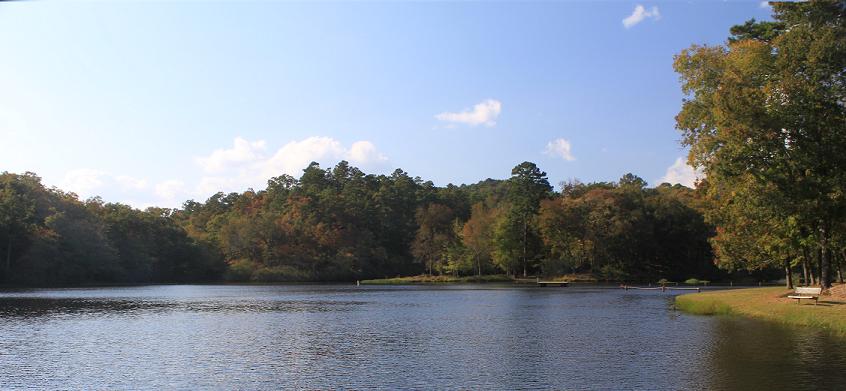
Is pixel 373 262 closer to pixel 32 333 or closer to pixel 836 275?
pixel 836 275

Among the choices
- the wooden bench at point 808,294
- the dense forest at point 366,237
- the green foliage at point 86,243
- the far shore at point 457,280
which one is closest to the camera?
the wooden bench at point 808,294

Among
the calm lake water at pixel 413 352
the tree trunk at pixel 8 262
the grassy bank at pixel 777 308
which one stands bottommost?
the calm lake water at pixel 413 352

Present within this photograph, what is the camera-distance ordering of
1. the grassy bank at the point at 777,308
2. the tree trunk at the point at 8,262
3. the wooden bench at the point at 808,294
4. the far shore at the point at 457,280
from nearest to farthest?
the grassy bank at the point at 777,308 < the wooden bench at the point at 808,294 < the tree trunk at the point at 8,262 < the far shore at the point at 457,280

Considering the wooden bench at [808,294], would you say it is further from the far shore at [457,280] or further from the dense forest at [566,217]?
the far shore at [457,280]

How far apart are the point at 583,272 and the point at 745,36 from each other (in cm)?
7360

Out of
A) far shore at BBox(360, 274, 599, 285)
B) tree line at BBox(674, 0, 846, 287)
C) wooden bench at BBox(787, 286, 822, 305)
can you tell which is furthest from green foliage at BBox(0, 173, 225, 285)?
wooden bench at BBox(787, 286, 822, 305)

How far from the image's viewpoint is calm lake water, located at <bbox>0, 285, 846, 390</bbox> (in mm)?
22812

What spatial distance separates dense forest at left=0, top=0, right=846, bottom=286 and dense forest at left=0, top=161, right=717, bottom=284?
0.31m

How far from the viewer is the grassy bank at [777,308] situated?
113 feet

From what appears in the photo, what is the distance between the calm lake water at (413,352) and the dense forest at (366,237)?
65841 millimetres

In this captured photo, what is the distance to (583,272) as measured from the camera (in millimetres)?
121750

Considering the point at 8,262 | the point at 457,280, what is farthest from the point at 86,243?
the point at 457,280

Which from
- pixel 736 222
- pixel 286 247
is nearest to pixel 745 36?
pixel 736 222

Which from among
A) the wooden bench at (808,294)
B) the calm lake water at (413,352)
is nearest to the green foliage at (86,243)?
the calm lake water at (413,352)
